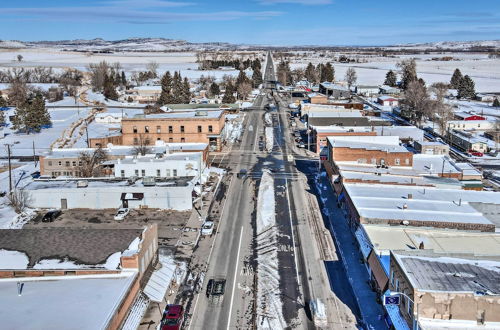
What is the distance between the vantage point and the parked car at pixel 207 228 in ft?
130

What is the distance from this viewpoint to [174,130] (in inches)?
2832

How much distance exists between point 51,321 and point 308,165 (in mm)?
45006

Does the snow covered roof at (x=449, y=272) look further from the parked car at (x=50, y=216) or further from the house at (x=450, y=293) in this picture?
the parked car at (x=50, y=216)

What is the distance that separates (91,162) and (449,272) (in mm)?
41493

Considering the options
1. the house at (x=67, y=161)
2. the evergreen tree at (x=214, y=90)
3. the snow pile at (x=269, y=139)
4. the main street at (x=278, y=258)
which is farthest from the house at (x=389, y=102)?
the house at (x=67, y=161)

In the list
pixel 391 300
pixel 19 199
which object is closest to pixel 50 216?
pixel 19 199

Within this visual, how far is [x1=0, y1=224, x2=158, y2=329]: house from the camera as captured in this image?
22703mm

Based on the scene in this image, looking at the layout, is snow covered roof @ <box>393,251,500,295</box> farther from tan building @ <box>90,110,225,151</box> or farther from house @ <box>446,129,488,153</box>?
house @ <box>446,129,488,153</box>

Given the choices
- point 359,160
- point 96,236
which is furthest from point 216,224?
point 359,160

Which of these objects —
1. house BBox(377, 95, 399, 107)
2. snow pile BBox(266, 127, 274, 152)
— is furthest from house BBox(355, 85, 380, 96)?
snow pile BBox(266, 127, 274, 152)

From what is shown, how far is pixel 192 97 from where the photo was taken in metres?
130

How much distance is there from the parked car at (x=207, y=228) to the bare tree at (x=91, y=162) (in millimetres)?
19474

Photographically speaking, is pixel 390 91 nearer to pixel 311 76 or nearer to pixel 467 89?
pixel 467 89

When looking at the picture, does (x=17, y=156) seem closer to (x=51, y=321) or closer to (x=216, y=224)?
(x=216, y=224)
